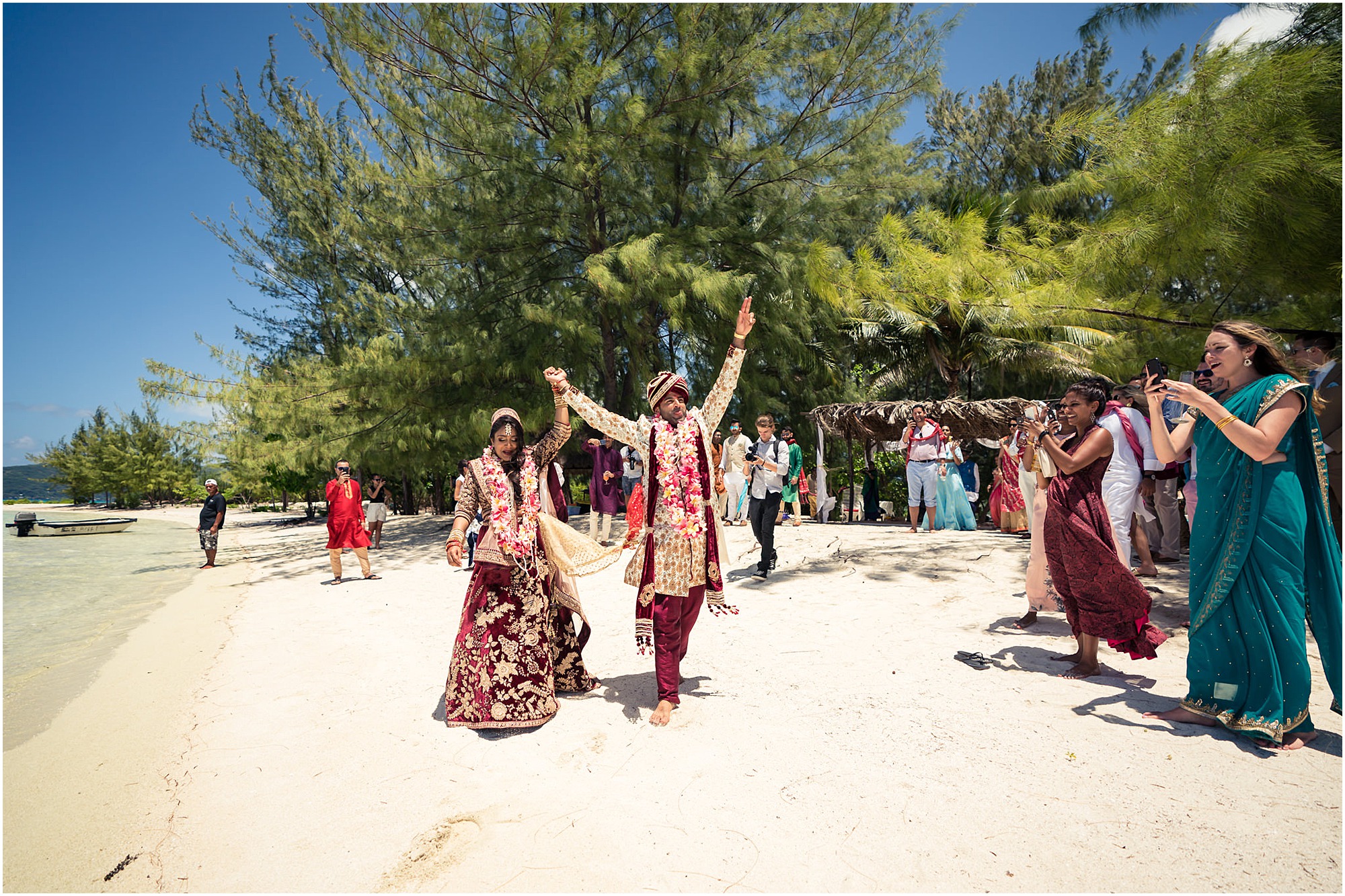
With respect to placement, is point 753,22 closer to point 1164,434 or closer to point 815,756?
point 1164,434

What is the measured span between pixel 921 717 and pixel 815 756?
2.49 feet

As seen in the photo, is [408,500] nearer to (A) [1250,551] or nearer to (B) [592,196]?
(B) [592,196]

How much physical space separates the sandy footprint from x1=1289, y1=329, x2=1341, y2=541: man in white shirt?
5716mm

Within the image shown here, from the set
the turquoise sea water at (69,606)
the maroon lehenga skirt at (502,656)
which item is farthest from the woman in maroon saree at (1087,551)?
the turquoise sea water at (69,606)

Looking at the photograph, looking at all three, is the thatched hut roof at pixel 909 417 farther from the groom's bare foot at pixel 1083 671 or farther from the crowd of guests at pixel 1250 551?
the crowd of guests at pixel 1250 551

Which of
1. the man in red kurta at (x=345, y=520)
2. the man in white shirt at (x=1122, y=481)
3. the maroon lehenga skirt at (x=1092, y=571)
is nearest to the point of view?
the maroon lehenga skirt at (x=1092, y=571)

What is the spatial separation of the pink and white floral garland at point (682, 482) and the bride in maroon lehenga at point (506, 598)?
609mm

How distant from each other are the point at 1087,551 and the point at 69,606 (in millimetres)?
13039

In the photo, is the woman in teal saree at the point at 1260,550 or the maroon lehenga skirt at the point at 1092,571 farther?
the maroon lehenga skirt at the point at 1092,571

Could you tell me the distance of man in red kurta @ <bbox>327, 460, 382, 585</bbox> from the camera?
9.02 meters

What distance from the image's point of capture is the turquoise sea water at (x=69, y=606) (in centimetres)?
522

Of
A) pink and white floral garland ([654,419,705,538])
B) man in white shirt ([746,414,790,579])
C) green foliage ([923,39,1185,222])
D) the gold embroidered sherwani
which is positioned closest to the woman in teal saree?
the gold embroidered sherwani

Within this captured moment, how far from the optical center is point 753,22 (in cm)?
1106

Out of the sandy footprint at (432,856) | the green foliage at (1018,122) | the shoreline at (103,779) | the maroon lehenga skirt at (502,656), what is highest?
the green foliage at (1018,122)
